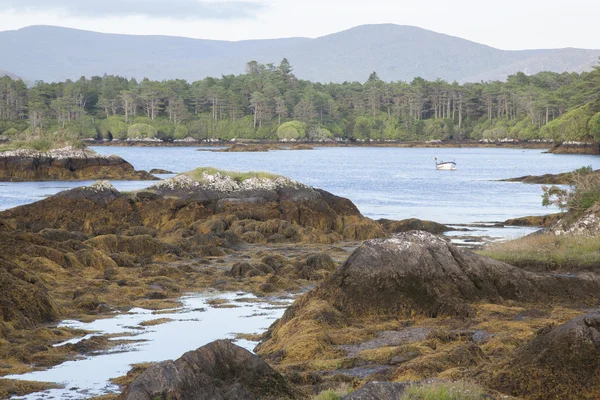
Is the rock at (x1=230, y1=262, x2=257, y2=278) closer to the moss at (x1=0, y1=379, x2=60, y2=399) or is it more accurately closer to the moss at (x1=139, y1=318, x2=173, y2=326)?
the moss at (x1=139, y1=318, x2=173, y2=326)

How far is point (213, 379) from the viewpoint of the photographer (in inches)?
373

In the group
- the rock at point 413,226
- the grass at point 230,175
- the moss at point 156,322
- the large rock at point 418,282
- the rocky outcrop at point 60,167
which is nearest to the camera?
the large rock at point 418,282

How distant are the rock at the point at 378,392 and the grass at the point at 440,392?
96 millimetres

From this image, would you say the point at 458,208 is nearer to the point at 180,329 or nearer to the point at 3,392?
the point at 180,329

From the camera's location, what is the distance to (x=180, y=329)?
17.0 m

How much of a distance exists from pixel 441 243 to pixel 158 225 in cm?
2091

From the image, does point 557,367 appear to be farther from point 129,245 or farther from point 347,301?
point 129,245

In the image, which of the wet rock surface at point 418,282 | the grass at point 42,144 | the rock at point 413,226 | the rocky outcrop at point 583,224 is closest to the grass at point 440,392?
the wet rock surface at point 418,282

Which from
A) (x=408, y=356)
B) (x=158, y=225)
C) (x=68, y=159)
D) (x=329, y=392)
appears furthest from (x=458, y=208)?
(x=329, y=392)

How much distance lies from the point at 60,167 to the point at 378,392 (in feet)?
225

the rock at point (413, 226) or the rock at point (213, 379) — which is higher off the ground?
the rock at point (213, 379)

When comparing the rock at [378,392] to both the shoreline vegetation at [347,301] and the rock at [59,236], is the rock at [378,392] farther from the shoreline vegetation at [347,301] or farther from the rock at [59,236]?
the rock at [59,236]

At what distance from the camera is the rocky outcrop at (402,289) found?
15430 mm

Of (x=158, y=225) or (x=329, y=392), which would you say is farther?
(x=158, y=225)
